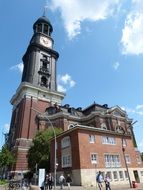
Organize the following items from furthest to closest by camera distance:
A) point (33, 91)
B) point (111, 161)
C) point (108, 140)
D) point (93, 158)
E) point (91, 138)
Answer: point (33, 91) < point (108, 140) < point (111, 161) < point (91, 138) < point (93, 158)

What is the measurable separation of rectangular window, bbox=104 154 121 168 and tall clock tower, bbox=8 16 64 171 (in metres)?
23.7

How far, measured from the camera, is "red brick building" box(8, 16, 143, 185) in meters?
32.1

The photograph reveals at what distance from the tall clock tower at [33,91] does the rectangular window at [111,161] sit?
77.8 ft

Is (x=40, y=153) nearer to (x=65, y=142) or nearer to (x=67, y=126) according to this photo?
(x=65, y=142)

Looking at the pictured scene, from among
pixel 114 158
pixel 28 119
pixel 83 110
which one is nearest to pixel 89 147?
pixel 114 158

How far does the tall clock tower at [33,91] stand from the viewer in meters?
53.4

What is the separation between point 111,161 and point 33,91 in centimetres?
3604

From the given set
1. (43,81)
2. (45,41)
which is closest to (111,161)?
(43,81)

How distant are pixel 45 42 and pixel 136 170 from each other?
56818 millimetres

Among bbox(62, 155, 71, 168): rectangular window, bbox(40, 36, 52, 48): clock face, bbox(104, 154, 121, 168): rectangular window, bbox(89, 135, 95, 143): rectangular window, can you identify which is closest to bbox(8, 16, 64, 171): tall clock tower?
bbox(40, 36, 52, 48): clock face

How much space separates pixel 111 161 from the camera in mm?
34156

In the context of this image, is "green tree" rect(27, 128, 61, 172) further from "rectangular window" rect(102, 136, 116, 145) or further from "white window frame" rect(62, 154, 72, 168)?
"rectangular window" rect(102, 136, 116, 145)

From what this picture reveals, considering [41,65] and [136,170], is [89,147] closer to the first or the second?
[136,170]

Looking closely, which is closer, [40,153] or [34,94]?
[40,153]
